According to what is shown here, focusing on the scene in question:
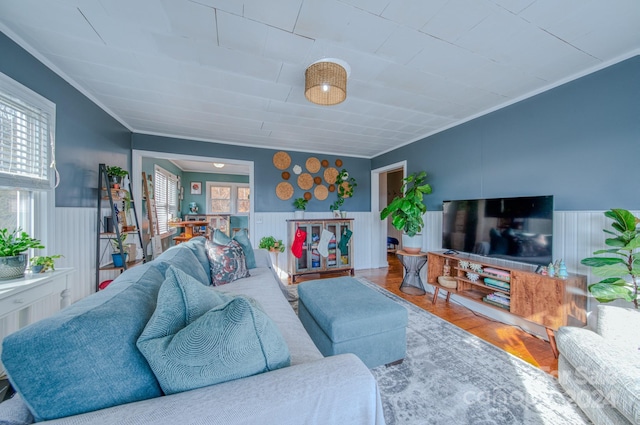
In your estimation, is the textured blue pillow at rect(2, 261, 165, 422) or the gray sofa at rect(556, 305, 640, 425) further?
the gray sofa at rect(556, 305, 640, 425)

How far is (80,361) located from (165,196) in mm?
5390

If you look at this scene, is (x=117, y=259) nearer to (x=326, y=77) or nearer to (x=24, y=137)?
(x=24, y=137)

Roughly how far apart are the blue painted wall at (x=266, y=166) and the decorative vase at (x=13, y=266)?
2442 mm

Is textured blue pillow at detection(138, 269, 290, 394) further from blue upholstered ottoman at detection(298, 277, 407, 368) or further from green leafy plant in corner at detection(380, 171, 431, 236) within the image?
green leafy plant in corner at detection(380, 171, 431, 236)

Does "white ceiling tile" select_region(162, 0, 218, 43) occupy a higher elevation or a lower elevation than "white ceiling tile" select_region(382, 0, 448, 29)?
lower

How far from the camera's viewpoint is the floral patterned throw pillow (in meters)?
2.24

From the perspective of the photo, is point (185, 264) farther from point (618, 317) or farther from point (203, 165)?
point (203, 165)

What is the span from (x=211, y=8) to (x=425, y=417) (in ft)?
8.79

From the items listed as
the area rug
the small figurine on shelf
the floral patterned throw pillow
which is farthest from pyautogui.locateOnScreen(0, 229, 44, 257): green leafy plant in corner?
the small figurine on shelf

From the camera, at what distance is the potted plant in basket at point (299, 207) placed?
4.24 meters

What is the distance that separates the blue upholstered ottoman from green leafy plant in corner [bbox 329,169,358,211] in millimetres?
2779

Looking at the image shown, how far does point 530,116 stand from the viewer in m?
2.38

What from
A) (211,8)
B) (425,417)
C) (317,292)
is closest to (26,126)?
(211,8)

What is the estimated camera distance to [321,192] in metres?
4.58
